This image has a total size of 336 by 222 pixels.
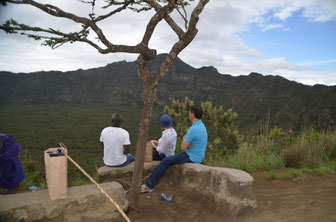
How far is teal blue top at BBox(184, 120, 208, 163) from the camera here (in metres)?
3.50

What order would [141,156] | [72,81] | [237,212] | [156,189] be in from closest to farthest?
[237,212], [141,156], [156,189], [72,81]

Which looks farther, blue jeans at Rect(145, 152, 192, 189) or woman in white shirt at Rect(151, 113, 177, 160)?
woman in white shirt at Rect(151, 113, 177, 160)

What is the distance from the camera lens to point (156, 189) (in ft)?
12.6

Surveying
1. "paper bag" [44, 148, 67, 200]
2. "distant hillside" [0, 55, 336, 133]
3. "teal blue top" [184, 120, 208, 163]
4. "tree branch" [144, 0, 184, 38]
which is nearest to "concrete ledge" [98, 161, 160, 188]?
"teal blue top" [184, 120, 208, 163]

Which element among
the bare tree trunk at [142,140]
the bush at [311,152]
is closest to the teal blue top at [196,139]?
the bare tree trunk at [142,140]

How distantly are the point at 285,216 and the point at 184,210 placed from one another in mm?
1109

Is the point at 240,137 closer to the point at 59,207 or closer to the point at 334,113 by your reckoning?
the point at 59,207

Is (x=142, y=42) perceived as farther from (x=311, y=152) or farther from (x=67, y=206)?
(x=311, y=152)

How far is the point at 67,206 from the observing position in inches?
104

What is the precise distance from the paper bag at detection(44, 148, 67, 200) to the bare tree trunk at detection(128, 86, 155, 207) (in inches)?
32.4

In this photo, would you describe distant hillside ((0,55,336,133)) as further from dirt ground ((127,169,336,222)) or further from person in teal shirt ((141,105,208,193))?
person in teal shirt ((141,105,208,193))

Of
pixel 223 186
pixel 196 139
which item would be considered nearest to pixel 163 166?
pixel 196 139

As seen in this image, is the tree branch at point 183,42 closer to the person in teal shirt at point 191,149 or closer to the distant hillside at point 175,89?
the person in teal shirt at point 191,149

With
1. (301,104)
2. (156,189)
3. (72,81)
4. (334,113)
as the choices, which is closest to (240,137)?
(156,189)
